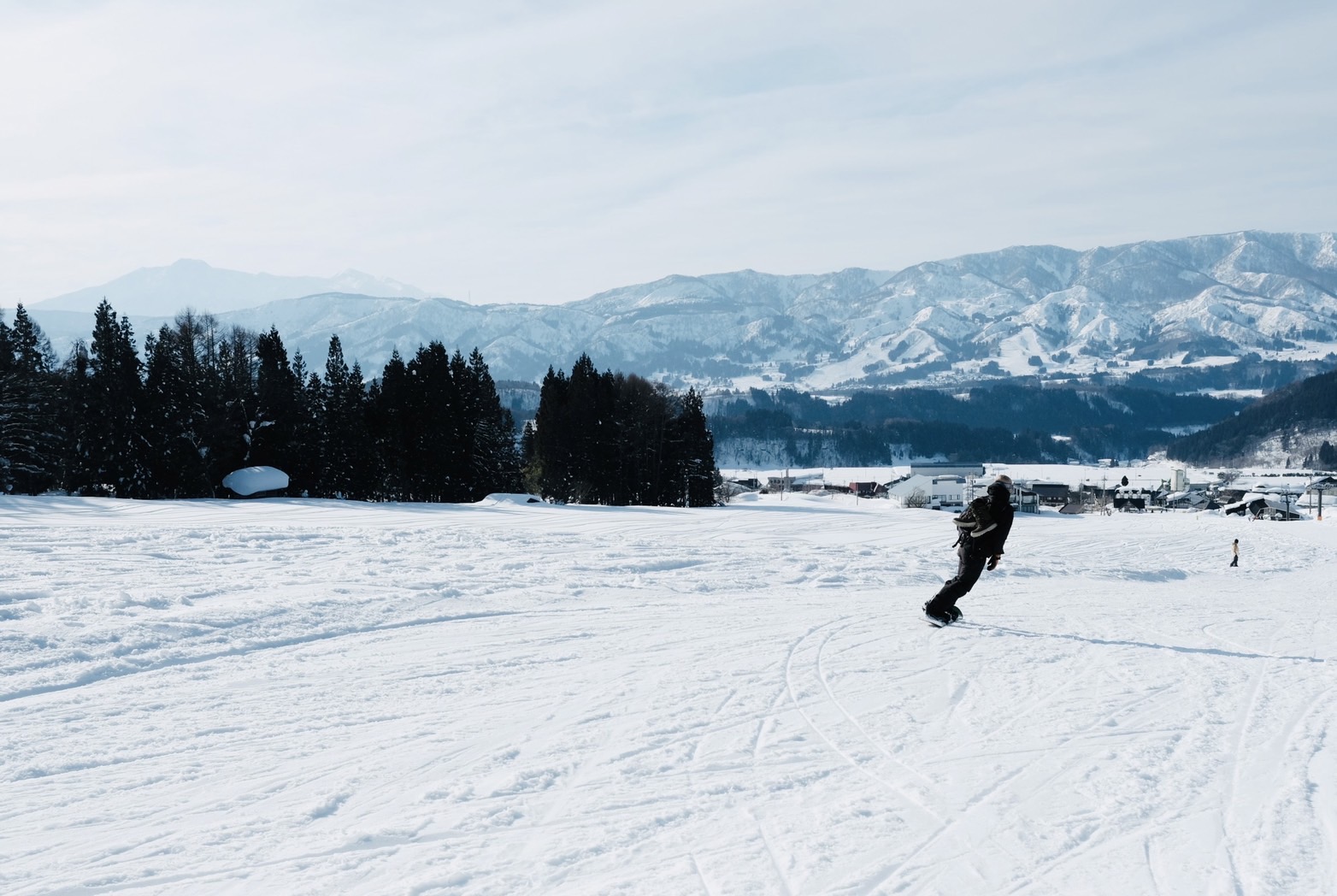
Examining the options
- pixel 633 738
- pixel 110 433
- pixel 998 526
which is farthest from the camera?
pixel 110 433

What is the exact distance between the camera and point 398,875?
4.22 metres

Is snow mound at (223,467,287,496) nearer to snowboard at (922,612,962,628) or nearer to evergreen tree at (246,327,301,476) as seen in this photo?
evergreen tree at (246,327,301,476)

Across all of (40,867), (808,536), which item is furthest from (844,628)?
(808,536)

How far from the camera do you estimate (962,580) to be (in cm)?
1080

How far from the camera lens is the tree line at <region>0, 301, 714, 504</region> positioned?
4684 cm

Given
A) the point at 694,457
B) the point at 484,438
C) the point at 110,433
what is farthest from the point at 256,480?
the point at 694,457

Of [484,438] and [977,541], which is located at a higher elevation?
[484,438]

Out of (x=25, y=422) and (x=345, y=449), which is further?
(x=345, y=449)

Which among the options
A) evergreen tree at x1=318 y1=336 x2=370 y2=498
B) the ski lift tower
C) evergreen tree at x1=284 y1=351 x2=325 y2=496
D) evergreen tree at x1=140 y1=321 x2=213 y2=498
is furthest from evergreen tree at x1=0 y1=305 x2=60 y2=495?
the ski lift tower

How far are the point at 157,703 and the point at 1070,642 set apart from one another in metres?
9.02

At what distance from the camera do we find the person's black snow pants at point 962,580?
1078 centimetres

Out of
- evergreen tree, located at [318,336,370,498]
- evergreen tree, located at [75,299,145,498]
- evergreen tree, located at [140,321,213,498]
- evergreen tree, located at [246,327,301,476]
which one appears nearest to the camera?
evergreen tree, located at [75,299,145,498]

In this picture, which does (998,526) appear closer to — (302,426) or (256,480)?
(256,480)

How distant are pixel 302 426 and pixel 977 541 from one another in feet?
154
